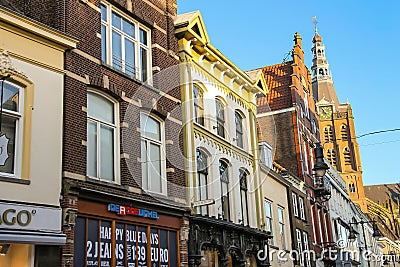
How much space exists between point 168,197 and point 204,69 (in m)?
6.46

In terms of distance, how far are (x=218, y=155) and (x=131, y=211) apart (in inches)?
288

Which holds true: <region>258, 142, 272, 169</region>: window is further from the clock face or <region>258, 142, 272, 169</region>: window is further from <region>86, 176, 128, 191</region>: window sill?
the clock face

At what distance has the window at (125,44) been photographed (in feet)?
55.7

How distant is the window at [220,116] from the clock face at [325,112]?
9255cm

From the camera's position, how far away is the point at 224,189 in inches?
896

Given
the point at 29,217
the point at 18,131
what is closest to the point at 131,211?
the point at 29,217

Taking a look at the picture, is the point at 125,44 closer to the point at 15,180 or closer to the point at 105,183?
the point at 105,183

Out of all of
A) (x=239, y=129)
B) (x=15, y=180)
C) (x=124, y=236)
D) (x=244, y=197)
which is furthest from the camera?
(x=239, y=129)

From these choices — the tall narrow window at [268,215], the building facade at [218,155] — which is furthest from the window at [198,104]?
the tall narrow window at [268,215]

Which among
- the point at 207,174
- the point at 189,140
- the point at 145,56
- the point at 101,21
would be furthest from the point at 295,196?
the point at 101,21

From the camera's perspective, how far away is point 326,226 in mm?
40000

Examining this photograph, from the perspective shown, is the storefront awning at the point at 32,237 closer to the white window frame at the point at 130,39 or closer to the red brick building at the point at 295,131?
the white window frame at the point at 130,39

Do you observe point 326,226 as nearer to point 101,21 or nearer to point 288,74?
point 288,74

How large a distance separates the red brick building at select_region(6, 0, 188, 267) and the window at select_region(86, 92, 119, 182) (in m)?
0.03
